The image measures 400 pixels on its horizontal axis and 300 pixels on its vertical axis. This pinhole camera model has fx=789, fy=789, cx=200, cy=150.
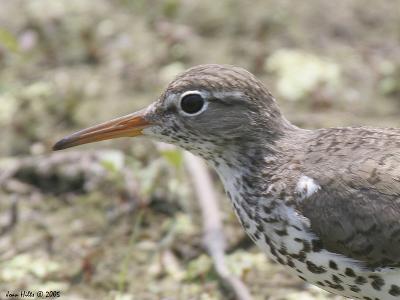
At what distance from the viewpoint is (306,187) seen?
493 centimetres

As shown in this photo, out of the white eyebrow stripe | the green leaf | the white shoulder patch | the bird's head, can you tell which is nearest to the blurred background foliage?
the green leaf

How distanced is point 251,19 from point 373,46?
4.99ft

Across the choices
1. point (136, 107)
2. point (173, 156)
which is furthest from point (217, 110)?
point (136, 107)

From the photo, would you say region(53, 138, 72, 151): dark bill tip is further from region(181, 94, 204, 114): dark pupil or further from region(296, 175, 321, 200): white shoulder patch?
region(296, 175, 321, 200): white shoulder patch

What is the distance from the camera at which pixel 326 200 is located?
4.82 meters

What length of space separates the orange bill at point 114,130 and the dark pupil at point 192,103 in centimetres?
32

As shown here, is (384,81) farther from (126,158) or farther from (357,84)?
(126,158)

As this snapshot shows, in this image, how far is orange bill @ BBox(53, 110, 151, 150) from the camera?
553 centimetres

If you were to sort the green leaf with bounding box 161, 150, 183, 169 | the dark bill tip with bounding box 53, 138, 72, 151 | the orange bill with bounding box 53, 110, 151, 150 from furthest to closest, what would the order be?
the green leaf with bounding box 161, 150, 183, 169, the dark bill tip with bounding box 53, 138, 72, 151, the orange bill with bounding box 53, 110, 151, 150

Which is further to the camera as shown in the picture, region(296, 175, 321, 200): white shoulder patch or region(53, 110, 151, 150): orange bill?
region(53, 110, 151, 150): orange bill

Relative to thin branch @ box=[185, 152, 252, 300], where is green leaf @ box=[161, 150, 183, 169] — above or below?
above

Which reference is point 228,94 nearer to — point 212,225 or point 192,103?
point 192,103

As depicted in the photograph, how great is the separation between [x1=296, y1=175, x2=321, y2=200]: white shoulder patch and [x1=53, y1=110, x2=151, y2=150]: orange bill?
1.19m

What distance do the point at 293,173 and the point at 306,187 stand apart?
8.0 inches
